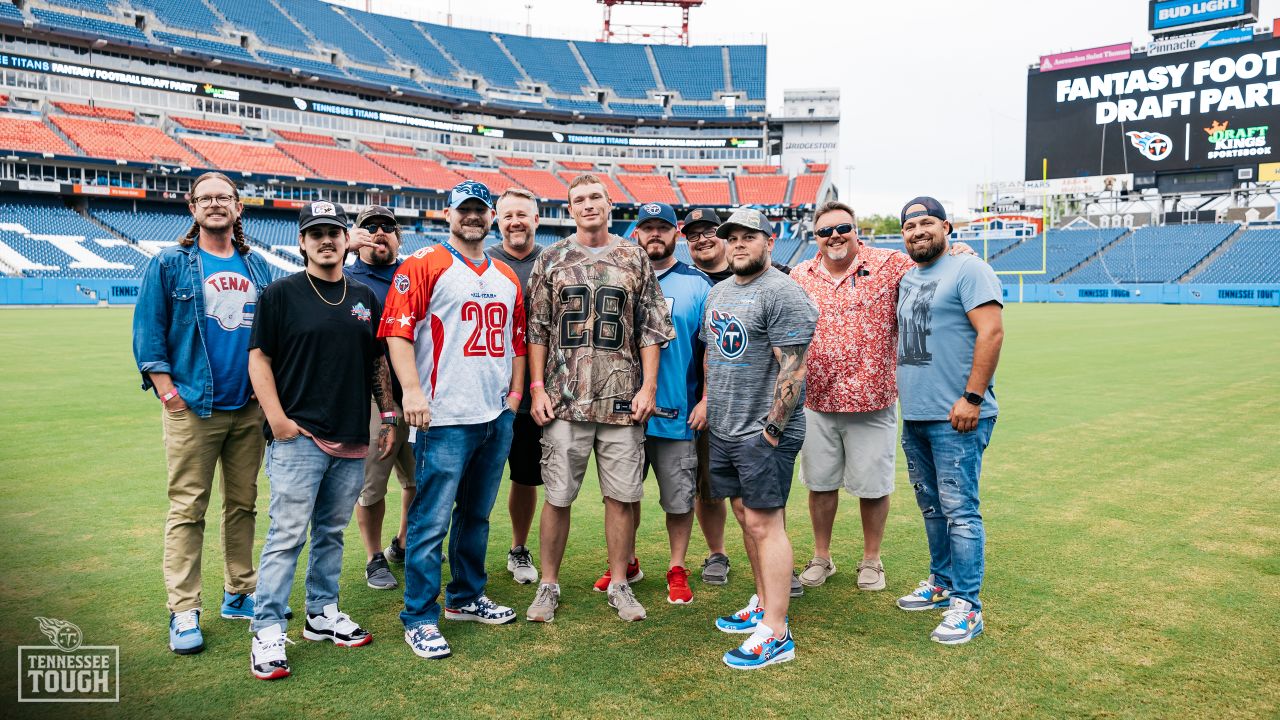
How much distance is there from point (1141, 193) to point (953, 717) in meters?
59.5

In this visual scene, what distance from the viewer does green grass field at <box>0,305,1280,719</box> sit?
11.3 feet

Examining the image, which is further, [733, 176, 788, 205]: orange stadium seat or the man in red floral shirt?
[733, 176, 788, 205]: orange stadium seat

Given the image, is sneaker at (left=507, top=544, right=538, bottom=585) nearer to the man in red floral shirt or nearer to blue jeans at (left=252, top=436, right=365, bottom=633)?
blue jeans at (left=252, top=436, right=365, bottom=633)

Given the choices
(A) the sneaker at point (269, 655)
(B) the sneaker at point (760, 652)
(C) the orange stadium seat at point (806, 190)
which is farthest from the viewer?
(C) the orange stadium seat at point (806, 190)

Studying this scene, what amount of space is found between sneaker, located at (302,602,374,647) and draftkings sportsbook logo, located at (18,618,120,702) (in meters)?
0.84

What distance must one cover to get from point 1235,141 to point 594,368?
56794 mm

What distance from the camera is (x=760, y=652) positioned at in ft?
12.5

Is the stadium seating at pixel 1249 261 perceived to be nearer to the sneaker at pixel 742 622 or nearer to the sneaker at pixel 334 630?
the sneaker at pixel 742 622

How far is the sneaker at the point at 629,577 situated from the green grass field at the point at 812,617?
0.33ft

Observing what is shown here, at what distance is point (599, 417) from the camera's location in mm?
4438

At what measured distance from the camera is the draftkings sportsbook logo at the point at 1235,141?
46125 mm

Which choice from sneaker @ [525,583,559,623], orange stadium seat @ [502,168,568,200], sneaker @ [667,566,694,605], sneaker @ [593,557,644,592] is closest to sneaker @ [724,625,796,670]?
sneaker @ [667,566,694,605]

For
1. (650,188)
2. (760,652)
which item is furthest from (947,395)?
(650,188)

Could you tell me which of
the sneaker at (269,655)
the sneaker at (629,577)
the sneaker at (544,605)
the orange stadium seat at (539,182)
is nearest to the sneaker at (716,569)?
the sneaker at (629,577)
